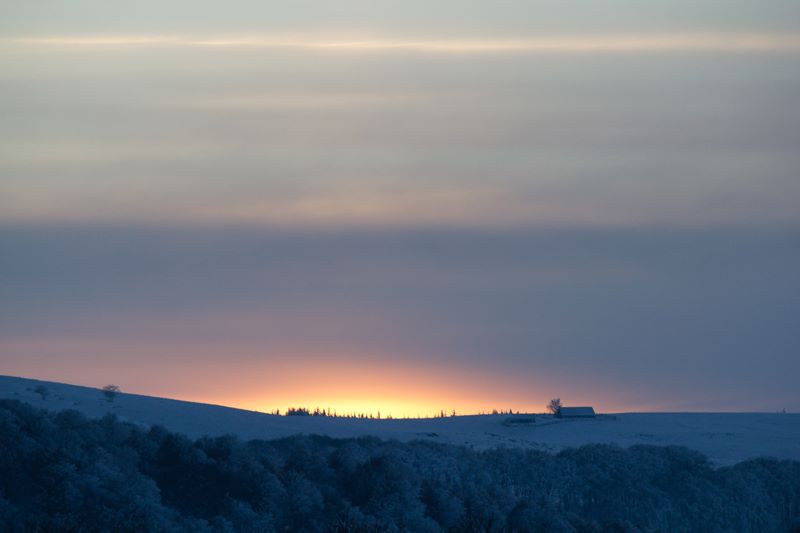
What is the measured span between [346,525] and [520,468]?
1250 cm

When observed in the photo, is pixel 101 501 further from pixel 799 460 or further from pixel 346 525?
pixel 799 460

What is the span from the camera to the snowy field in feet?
188

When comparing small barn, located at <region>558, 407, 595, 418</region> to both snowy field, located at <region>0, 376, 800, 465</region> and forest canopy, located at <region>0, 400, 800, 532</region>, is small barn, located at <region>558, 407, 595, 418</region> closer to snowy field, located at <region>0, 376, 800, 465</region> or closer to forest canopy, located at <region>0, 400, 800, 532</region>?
snowy field, located at <region>0, 376, 800, 465</region>

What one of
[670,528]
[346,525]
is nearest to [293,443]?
[346,525]

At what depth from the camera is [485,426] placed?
222 ft

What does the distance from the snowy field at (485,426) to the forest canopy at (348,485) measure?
5.11 metres

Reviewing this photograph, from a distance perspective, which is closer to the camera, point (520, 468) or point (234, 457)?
point (234, 457)

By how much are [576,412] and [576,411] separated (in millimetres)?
191

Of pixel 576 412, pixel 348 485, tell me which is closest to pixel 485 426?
pixel 576 412

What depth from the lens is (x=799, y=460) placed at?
215ft

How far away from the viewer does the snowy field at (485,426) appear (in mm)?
57250

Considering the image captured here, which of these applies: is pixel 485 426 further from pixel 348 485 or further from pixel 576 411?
pixel 348 485

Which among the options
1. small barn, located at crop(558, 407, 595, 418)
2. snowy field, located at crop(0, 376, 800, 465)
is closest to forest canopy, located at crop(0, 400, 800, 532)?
snowy field, located at crop(0, 376, 800, 465)

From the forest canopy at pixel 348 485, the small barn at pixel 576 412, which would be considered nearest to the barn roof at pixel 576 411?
the small barn at pixel 576 412
